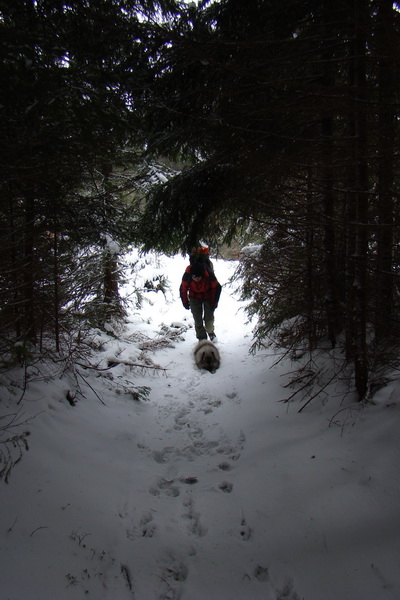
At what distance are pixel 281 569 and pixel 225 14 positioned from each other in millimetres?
6636

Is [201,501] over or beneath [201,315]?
beneath

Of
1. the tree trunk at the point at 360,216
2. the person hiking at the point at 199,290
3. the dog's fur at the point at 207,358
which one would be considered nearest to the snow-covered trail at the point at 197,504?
the dog's fur at the point at 207,358

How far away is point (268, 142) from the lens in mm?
3994

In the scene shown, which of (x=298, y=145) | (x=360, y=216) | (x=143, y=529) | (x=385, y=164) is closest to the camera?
(x=143, y=529)

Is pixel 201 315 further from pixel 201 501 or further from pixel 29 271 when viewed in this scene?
pixel 201 501

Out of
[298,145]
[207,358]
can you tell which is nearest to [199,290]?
[207,358]

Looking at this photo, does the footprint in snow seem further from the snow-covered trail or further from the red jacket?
the red jacket

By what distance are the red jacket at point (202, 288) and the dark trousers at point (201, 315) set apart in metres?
0.12

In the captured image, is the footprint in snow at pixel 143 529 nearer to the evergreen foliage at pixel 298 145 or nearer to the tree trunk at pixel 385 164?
the evergreen foliage at pixel 298 145

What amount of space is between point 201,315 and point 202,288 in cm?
76

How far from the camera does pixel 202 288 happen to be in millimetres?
7785

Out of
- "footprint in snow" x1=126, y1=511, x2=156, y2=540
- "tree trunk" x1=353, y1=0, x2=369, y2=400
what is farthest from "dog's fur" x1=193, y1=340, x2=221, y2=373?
"footprint in snow" x1=126, y1=511, x2=156, y2=540

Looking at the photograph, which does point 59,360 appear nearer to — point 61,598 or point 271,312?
point 61,598

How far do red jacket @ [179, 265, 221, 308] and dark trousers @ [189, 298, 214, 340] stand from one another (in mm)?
125
